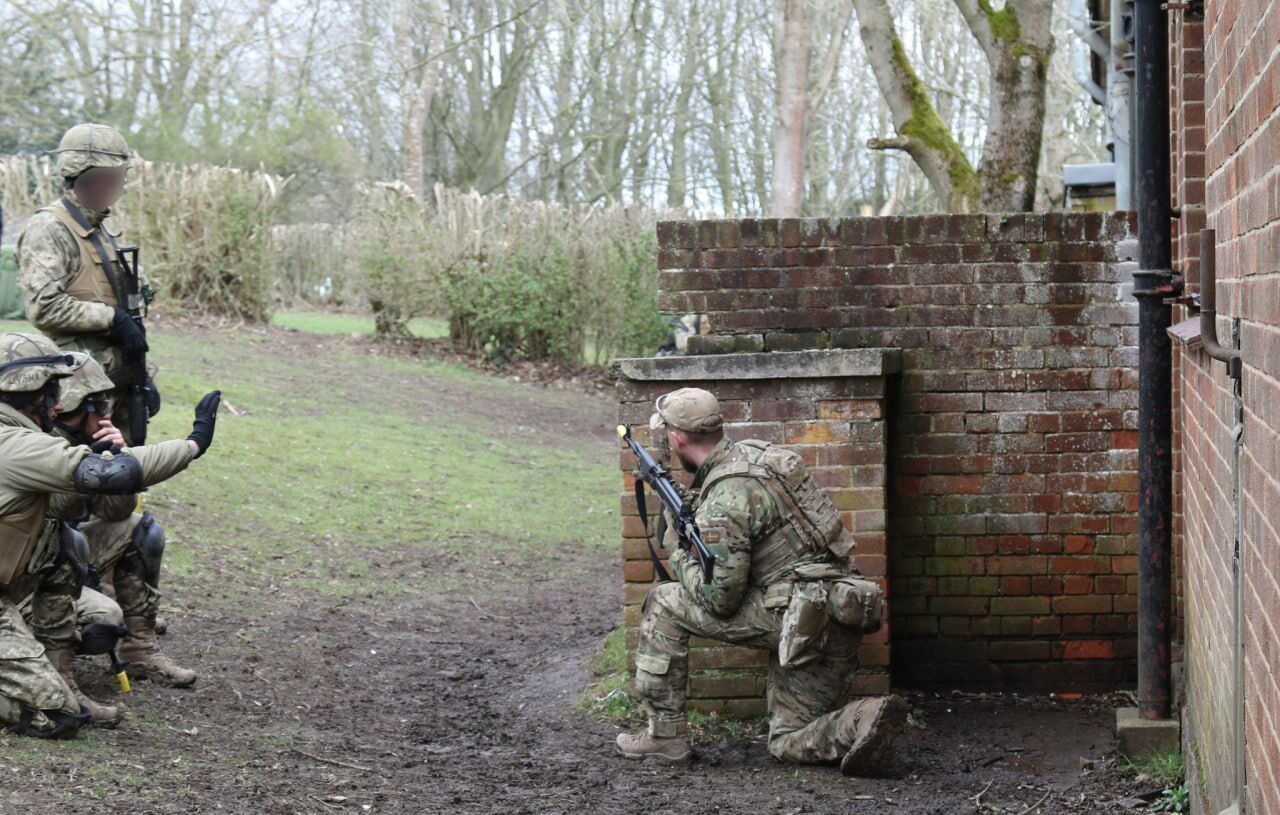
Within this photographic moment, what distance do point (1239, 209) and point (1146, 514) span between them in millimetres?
2495

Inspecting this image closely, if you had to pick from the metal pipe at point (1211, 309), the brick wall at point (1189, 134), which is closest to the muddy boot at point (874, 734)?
the brick wall at point (1189, 134)

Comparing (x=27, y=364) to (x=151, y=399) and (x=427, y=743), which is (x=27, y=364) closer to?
(x=151, y=399)

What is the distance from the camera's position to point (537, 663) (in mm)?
7016

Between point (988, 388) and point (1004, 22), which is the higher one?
point (1004, 22)

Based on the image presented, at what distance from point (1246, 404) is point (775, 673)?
290 cm

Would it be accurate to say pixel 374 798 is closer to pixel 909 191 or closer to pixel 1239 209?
pixel 1239 209

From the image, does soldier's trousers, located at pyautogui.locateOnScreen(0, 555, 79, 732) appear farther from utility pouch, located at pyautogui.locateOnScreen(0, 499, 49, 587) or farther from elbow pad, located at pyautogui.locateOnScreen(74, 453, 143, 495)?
elbow pad, located at pyautogui.locateOnScreen(74, 453, 143, 495)

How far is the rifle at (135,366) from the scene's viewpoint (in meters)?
6.49

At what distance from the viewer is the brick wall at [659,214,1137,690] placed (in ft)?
19.7

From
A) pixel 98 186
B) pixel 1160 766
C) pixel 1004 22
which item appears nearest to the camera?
pixel 1160 766

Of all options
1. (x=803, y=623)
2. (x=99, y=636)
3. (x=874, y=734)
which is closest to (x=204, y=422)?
(x=99, y=636)

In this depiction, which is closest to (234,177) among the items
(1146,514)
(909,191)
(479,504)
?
(479,504)

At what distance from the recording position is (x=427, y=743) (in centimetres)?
557

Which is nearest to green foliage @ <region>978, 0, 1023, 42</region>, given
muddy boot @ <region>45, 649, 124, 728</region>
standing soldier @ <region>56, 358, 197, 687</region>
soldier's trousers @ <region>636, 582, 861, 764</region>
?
soldier's trousers @ <region>636, 582, 861, 764</region>
